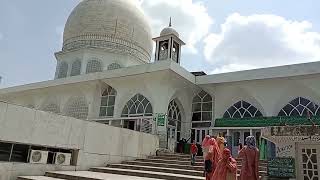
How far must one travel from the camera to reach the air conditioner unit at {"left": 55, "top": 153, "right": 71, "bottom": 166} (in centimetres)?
926

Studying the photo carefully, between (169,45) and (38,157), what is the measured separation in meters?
10.2

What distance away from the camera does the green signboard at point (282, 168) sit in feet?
18.9

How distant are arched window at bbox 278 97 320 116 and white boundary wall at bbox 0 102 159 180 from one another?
678 centimetres

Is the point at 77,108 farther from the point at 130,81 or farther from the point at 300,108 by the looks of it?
the point at 300,108

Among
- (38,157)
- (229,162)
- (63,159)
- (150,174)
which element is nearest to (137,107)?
(63,159)

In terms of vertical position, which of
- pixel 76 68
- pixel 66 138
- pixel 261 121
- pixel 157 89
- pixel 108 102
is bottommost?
pixel 66 138

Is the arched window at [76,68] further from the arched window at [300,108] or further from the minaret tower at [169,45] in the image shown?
the arched window at [300,108]

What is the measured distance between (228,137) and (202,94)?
9.78 feet

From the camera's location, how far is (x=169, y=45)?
17.0 m

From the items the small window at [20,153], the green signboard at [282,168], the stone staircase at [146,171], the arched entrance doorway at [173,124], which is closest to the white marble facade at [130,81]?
the arched entrance doorway at [173,124]

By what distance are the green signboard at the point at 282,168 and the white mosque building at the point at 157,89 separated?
8.13m

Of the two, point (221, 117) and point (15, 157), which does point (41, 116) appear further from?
point (221, 117)

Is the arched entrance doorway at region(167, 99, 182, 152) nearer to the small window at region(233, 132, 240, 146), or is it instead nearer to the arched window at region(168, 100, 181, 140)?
the arched window at region(168, 100, 181, 140)

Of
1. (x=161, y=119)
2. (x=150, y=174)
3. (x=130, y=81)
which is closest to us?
(x=150, y=174)
